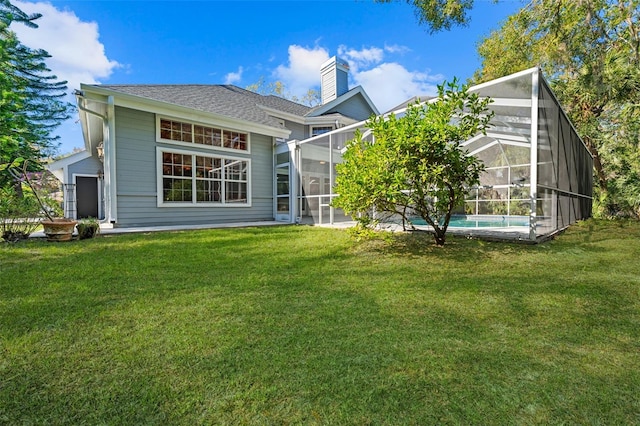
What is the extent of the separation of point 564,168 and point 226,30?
53.6 feet

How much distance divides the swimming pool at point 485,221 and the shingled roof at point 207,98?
656 cm

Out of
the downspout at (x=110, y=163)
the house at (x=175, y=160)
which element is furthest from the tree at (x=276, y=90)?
the downspout at (x=110, y=163)

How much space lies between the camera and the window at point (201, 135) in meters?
7.96

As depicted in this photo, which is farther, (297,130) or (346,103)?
(346,103)

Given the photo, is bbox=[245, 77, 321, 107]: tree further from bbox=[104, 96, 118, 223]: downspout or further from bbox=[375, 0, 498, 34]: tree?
bbox=[104, 96, 118, 223]: downspout

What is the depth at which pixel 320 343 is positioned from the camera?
1985 millimetres

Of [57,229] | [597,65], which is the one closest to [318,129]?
[597,65]

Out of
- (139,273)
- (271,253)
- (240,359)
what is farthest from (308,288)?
(139,273)

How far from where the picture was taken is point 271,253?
486 centimetres

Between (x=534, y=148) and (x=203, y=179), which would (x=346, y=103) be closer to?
(x=203, y=179)

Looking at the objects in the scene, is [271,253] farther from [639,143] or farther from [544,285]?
[639,143]

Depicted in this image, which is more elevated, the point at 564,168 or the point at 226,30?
the point at 226,30

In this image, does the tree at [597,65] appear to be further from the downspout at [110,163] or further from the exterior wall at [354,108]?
the downspout at [110,163]

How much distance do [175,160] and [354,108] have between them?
10772 mm
